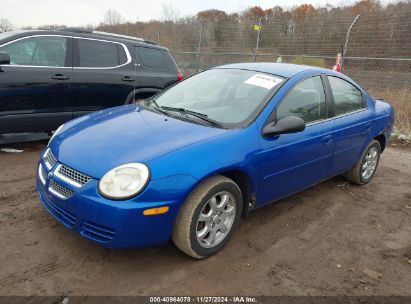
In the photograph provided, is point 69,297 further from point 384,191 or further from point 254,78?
point 384,191

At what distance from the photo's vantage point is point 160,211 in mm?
2717

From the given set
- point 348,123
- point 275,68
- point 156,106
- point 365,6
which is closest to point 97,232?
point 156,106

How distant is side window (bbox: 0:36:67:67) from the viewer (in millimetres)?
5281

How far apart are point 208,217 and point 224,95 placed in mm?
1348

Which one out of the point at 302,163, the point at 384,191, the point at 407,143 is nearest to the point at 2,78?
the point at 302,163

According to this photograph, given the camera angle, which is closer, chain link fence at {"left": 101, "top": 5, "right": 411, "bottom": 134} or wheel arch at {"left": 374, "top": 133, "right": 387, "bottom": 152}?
wheel arch at {"left": 374, "top": 133, "right": 387, "bottom": 152}

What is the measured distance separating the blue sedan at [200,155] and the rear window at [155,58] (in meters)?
2.49

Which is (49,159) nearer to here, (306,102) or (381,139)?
(306,102)

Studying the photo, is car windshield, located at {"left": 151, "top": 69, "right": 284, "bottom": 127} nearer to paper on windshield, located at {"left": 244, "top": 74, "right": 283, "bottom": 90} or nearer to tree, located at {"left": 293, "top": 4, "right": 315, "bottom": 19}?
paper on windshield, located at {"left": 244, "top": 74, "right": 283, "bottom": 90}

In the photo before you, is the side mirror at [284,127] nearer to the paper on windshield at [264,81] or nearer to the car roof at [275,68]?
the paper on windshield at [264,81]

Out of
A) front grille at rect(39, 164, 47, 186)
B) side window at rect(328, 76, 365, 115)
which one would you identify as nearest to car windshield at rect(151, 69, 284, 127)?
side window at rect(328, 76, 365, 115)

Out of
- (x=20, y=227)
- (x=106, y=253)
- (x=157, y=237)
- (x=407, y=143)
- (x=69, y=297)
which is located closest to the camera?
(x=69, y=297)

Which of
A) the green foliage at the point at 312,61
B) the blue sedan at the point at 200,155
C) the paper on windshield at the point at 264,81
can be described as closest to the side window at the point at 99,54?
the blue sedan at the point at 200,155

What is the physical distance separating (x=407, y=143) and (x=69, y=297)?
7462mm
